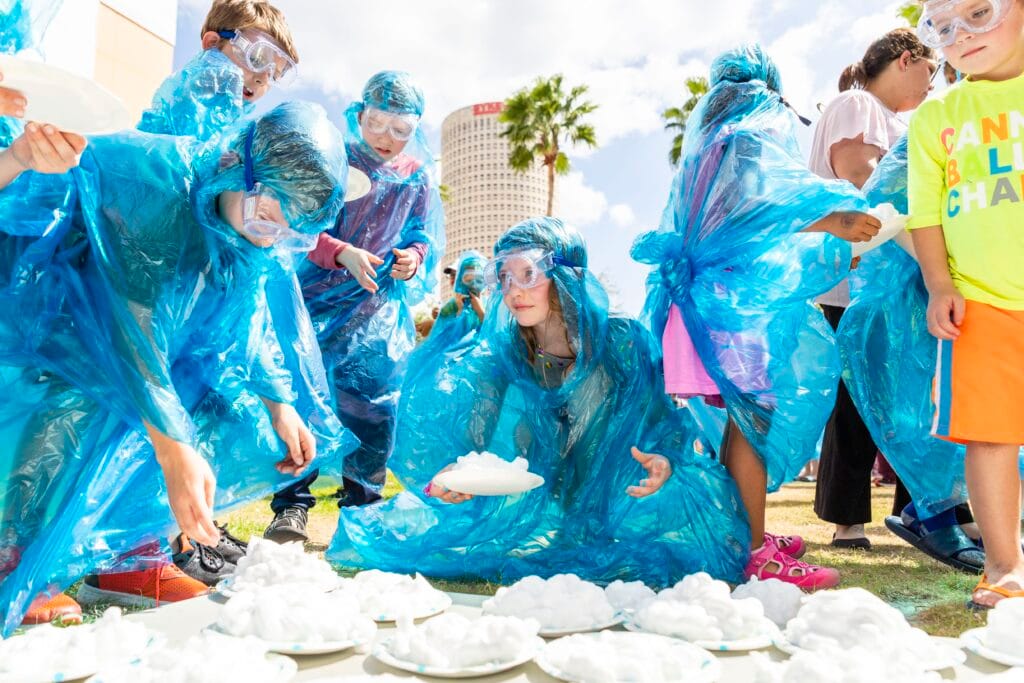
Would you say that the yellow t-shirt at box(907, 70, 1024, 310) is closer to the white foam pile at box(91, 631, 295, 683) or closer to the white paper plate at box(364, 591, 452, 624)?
the white paper plate at box(364, 591, 452, 624)

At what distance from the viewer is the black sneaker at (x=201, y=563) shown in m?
2.46

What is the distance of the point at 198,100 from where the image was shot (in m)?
2.40

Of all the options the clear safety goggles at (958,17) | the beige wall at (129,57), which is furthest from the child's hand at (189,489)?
the beige wall at (129,57)

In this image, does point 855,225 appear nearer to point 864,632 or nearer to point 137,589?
point 864,632

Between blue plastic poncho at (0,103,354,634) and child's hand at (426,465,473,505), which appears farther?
child's hand at (426,465,473,505)

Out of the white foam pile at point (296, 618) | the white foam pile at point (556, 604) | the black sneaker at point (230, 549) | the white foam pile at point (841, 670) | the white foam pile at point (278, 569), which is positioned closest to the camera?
the white foam pile at point (841, 670)

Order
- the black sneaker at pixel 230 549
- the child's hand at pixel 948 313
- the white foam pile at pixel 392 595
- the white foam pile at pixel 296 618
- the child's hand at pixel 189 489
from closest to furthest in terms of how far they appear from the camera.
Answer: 1. the child's hand at pixel 189 489
2. the white foam pile at pixel 296 618
3. the white foam pile at pixel 392 595
4. the child's hand at pixel 948 313
5. the black sneaker at pixel 230 549

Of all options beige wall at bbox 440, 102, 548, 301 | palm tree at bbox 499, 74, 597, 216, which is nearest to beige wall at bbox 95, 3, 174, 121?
palm tree at bbox 499, 74, 597, 216

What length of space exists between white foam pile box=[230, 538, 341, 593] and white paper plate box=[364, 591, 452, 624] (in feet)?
0.63

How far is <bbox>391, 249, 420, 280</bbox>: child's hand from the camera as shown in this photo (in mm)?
3389

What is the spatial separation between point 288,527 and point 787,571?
181cm

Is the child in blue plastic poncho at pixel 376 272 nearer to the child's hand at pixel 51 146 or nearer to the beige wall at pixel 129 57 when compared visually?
the child's hand at pixel 51 146

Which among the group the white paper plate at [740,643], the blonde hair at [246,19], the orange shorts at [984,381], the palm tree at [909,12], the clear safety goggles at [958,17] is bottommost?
the white paper plate at [740,643]

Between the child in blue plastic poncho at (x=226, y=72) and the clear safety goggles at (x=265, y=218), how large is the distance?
71cm
